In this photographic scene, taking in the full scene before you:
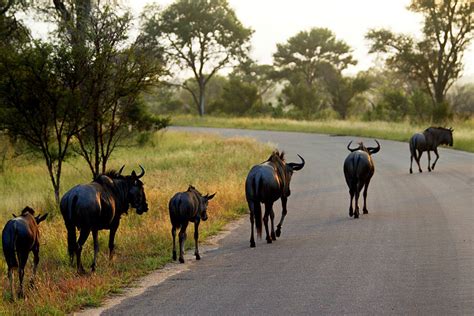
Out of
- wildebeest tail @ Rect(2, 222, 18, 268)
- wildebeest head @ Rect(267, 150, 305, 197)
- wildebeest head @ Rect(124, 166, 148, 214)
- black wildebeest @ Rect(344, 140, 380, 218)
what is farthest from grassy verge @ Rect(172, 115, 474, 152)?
wildebeest tail @ Rect(2, 222, 18, 268)

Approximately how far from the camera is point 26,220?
8500 millimetres

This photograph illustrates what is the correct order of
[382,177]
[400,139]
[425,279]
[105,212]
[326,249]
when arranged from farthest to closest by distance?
[400,139], [382,177], [326,249], [105,212], [425,279]

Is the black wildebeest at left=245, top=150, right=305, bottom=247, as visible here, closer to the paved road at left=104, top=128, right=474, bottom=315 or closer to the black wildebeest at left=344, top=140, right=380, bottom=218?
the paved road at left=104, top=128, right=474, bottom=315

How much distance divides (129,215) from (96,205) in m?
5.27

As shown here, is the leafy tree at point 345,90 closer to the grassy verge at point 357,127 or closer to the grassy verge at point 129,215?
the grassy verge at point 357,127

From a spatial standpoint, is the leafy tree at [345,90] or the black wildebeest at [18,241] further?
the leafy tree at [345,90]

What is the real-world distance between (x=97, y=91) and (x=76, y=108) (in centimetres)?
82

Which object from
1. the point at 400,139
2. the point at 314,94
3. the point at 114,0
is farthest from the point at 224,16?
the point at 114,0

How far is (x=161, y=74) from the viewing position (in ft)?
60.5

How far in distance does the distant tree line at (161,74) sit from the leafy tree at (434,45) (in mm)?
79

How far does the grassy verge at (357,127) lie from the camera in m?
35.3

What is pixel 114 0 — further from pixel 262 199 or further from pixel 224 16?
pixel 224 16

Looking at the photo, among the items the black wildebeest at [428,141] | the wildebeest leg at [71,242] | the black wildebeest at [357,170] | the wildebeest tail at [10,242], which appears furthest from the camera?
the black wildebeest at [428,141]

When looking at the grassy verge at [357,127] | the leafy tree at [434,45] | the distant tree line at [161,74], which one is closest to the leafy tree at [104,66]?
the distant tree line at [161,74]
